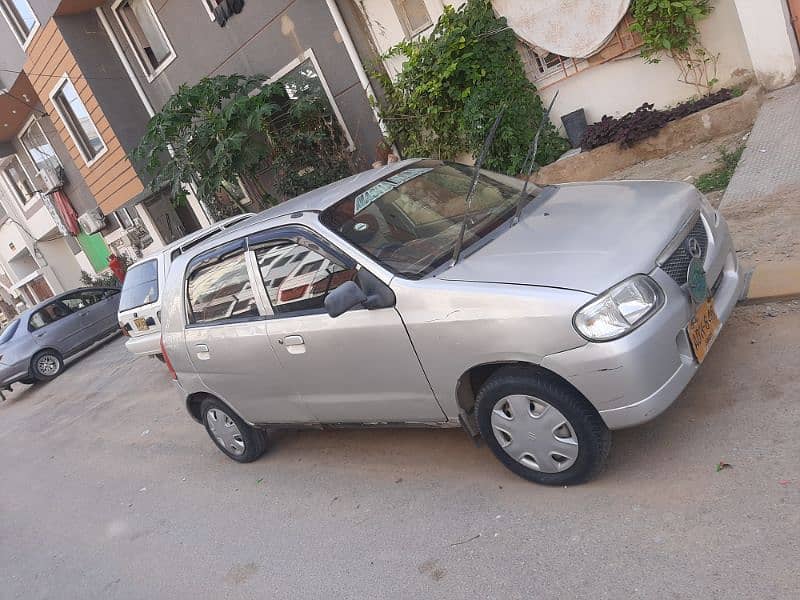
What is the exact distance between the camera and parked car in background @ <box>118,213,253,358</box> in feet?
26.8

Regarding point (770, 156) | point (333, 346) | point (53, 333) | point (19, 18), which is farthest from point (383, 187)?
point (19, 18)

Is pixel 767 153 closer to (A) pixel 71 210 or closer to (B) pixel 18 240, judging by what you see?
(A) pixel 71 210

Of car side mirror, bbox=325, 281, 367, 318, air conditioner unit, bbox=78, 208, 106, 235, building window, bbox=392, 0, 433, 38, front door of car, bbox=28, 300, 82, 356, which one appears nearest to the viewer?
car side mirror, bbox=325, 281, 367, 318

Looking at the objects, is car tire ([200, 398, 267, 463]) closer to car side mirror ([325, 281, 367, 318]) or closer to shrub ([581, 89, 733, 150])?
car side mirror ([325, 281, 367, 318])

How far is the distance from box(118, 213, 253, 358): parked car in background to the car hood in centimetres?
499

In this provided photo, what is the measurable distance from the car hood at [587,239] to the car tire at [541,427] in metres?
0.49

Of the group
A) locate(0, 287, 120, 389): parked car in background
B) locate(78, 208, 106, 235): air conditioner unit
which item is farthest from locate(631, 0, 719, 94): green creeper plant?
locate(78, 208, 106, 235): air conditioner unit

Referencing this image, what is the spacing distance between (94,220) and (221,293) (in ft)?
55.7

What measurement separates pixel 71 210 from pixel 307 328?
19.9 m

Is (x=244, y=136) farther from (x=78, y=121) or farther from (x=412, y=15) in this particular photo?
(x=78, y=121)

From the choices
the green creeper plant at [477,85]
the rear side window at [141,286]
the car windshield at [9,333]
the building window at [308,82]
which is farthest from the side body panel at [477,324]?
the car windshield at [9,333]

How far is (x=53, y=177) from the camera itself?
2034 cm

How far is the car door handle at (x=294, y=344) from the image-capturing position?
13.1 feet

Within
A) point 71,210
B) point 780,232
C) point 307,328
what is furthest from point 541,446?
point 71,210
